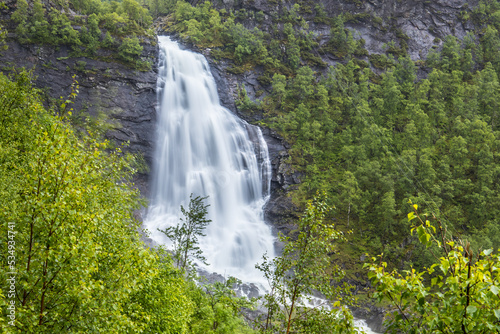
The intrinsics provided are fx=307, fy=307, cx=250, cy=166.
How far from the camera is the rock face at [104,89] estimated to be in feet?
113

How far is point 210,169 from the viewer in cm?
3666

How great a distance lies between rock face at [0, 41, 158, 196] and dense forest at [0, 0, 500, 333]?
179 centimetres

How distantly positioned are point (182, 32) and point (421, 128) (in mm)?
44662

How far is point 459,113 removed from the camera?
154ft

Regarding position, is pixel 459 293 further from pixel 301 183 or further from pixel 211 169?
pixel 301 183

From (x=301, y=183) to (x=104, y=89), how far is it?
26.9 m

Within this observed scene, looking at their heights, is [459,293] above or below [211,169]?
above

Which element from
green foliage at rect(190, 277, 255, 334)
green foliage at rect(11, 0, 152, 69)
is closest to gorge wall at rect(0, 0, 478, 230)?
green foliage at rect(11, 0, 152, 69)

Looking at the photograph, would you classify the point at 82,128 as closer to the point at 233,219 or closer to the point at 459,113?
the point at 233,219

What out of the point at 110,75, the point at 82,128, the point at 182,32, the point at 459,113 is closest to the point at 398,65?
the point at 459,113

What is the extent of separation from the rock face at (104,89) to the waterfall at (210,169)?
1.62 metres

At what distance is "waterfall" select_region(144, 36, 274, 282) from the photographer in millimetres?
30663

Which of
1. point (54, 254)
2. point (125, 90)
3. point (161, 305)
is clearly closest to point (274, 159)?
point (125, 90)

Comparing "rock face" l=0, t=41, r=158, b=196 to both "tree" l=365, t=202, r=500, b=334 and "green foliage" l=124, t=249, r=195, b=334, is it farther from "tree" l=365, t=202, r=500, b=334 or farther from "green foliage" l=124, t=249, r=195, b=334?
"tree" l=365, t=202, r=500, b=334
